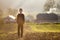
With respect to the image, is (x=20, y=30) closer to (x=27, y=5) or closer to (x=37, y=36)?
(x=37, y=36)

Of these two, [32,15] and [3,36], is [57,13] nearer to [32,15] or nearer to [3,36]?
[32,15]

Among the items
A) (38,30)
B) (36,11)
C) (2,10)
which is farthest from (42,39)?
(2,10)

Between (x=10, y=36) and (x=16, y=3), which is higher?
(x=16, y=3)

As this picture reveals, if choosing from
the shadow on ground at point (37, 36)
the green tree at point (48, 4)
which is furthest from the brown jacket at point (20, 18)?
the green tree at point (48, 4)

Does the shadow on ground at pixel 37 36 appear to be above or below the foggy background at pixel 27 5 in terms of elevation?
below

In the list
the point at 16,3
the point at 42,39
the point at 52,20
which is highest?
the point at 16,3

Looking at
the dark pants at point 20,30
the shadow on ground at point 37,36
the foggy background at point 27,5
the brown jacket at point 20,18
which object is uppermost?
the foggy background at point 27,5

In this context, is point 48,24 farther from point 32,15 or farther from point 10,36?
point 10,36

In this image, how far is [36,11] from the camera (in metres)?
8.61

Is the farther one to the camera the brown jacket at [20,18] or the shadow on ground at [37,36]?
the brown jacket at [20,18]

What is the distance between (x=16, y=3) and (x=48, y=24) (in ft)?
3.91

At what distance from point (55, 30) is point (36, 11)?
2.73 ft

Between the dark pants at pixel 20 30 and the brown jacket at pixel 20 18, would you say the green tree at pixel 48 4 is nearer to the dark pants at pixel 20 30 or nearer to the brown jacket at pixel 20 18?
the brown jacket at pixel 20 18

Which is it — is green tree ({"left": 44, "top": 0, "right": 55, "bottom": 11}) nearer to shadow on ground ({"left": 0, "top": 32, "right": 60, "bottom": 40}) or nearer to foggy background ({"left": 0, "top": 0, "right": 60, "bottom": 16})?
foggy background ({"left": 0, "top": 0, "right": 60, "bottom": 16})
